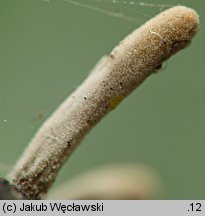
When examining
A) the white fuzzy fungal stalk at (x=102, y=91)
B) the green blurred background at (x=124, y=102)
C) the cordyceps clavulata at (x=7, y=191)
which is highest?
the green blurred background at (x=124, y=102)

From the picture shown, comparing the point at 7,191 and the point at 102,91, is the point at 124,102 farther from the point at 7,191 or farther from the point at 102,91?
the point at 7,191

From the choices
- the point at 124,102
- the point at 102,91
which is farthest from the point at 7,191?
the point at 124,102

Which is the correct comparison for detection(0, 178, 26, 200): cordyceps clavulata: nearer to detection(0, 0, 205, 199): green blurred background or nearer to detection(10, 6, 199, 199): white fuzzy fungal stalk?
detection(10, 6, 199, 199): white fuzzy fungal stalk

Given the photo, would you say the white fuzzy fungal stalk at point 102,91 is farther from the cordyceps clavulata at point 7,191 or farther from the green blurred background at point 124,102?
the green blurred background at point 124,102

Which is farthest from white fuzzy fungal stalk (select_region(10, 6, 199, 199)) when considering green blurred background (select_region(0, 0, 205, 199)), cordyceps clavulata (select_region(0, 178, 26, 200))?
green blurred background (select_region(0, 0, 205, 199))

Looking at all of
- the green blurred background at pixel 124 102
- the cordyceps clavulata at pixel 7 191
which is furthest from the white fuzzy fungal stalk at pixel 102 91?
the green blurred background at pixel 124 102
